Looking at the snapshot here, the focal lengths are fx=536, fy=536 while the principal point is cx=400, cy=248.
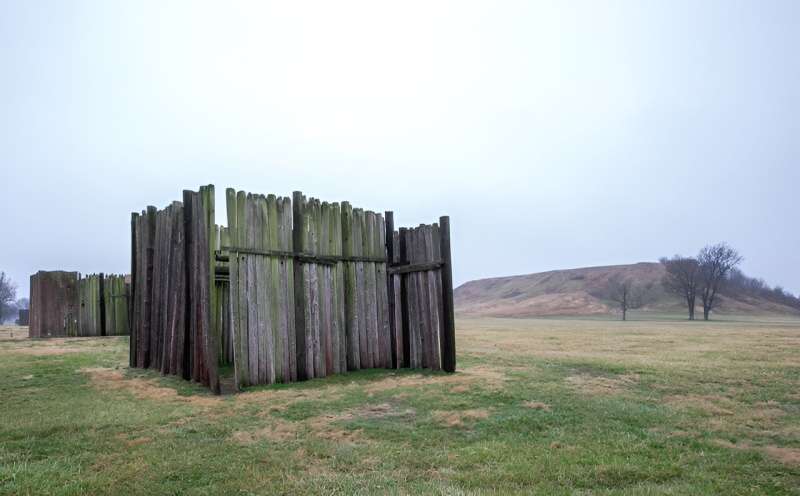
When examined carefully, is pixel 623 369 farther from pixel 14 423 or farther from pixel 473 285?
pixel 473 285

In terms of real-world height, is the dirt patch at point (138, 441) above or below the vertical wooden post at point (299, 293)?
below

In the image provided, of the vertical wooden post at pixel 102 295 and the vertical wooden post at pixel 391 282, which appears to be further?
the vertical wooden post at pixel 102 295

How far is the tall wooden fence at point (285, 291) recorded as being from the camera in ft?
30.5

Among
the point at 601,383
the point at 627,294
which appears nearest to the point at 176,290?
the point at 601,383

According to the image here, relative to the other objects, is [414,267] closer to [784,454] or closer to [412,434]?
[412,434]

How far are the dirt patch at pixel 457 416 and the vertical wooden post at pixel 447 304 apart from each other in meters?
3.63

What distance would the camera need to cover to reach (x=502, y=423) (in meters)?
6.33

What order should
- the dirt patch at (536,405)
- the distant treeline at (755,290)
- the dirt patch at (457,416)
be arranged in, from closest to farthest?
the dirt patch at (457,416)
the dirt patch at (536,405)
the distant treeline at (755,290)

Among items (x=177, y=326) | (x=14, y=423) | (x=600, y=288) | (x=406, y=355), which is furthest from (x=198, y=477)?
(x=600, y=288)

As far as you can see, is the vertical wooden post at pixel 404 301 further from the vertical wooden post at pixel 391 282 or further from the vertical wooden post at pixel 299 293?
the vertical wooden post at pixel 299 293

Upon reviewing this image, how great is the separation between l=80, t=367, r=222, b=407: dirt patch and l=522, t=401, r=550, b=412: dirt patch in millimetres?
4445

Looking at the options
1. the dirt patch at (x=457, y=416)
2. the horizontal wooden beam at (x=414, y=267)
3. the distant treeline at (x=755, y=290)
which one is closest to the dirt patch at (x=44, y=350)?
the horizontal wooden beam at (x=414, y=267)

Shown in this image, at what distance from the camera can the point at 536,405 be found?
7.22m

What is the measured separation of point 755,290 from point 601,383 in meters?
112
